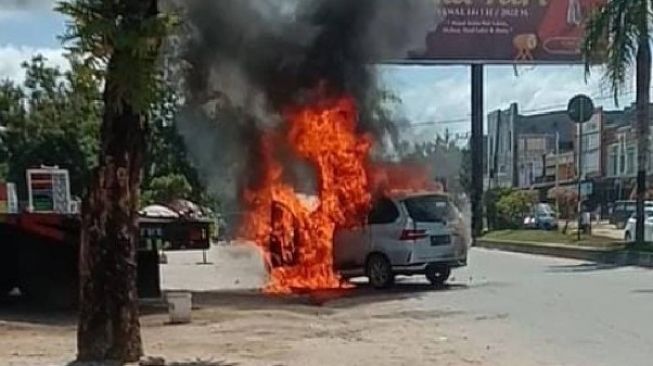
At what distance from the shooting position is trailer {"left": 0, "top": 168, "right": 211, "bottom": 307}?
643 inches

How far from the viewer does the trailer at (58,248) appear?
53.6ft

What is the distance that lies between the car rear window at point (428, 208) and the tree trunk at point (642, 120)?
434 inches

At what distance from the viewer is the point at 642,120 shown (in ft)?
102

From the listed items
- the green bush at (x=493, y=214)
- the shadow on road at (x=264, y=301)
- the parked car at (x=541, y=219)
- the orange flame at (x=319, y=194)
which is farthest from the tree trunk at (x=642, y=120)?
the green bush at (x=493, y=214)

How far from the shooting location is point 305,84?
21.7m

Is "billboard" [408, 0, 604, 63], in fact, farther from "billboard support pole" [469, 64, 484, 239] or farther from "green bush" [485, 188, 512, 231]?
"green bush" [485, 188, 512, 231]

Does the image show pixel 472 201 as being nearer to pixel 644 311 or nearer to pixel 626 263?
pixel 626 263

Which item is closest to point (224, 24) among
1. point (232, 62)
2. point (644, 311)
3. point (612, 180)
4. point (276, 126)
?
point (232, 62)

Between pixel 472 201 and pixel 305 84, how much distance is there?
30.5 metres

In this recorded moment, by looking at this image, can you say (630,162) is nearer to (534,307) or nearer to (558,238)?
(558,238)

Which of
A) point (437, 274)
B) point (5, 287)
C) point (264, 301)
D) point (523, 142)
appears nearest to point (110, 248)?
point (264, 301)

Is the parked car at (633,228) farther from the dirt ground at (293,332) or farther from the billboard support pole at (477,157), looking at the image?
the dirt ground at (293,332)

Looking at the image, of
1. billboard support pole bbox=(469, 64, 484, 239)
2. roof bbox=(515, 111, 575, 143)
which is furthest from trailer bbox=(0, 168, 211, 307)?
roof bbox=(515, 111, 575, 143)

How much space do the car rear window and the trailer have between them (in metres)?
4.13
